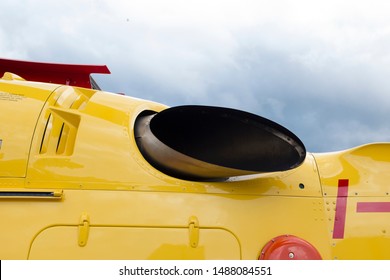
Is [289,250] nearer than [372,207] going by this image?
Yes

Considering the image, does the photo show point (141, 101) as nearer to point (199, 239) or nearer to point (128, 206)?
point (128, 206)

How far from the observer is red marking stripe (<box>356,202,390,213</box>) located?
2.95 meters

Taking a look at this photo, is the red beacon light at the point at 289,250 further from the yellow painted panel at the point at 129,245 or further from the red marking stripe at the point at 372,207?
the red marking stripe at the point at 372,207

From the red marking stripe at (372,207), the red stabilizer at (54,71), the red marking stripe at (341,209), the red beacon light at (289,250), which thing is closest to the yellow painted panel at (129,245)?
the red beacon light at (289,250)

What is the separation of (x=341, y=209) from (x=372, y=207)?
23 cm

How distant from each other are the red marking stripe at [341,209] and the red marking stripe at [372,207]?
4.2 inches

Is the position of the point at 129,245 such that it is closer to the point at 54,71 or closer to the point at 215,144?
the point at 215,144

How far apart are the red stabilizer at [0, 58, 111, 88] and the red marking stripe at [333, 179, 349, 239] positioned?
265 cm

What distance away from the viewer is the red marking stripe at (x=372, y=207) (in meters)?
2.95

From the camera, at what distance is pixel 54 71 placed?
13.7 feet

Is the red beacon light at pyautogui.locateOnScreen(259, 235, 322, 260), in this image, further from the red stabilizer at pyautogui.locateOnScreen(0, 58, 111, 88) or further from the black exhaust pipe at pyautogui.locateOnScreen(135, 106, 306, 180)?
the red stabilizer at pyautogui.locateOnScreen(0, 58, 111, 88)

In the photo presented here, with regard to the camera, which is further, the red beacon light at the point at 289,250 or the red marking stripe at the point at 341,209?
the red marking stripe at the point at 341,209

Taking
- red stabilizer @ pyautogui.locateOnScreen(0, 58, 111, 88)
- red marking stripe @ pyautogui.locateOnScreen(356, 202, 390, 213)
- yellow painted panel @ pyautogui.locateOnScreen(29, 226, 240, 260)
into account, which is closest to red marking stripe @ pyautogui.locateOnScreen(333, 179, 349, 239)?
red marking stripe @ pyautogui.locateOnScreen(356, 202, 390, 213)

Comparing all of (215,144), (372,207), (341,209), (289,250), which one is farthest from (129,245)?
(372,207)
